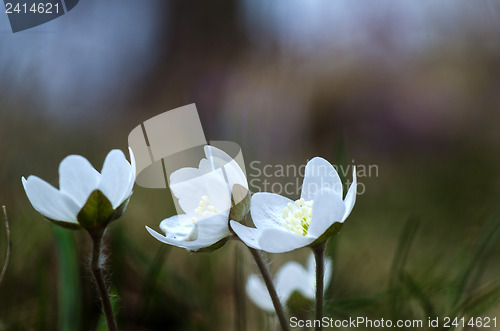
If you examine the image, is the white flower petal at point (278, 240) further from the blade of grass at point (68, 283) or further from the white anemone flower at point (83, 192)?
the blade of grass at point (68, 283)

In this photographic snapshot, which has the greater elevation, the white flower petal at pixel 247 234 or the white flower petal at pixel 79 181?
the white flower petal at pixel 79 181

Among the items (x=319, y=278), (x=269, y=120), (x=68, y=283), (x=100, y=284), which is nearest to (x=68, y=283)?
(x=68, y=283)

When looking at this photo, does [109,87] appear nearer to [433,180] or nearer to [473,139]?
[433,180]

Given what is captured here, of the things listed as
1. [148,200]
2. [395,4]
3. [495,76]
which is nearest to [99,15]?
[148,200]

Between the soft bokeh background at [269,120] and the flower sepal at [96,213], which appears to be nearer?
the flower sepal at [96,213]

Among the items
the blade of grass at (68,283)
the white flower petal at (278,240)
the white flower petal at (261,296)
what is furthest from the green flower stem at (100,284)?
the white flower petal at (261,296)

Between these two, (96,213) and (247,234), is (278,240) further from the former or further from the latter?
(96,213)
